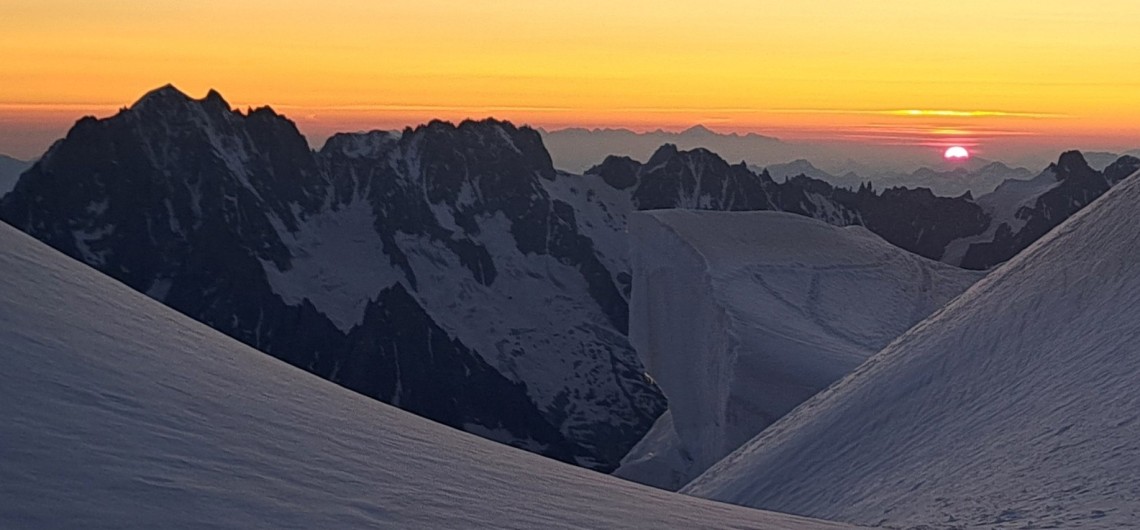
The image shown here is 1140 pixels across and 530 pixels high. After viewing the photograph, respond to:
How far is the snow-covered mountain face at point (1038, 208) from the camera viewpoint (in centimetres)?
13562

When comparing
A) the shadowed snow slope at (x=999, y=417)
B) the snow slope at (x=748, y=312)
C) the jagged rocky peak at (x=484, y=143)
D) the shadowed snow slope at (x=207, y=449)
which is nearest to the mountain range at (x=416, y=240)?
the jagged rocky peak at (x=484, y=143)

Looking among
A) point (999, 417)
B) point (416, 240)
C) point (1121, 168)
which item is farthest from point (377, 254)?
point (999, 417)

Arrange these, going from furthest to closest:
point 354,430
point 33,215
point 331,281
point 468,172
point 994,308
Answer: point 468,172, point 331,281, point 33,215, point 994,308, point 354,430

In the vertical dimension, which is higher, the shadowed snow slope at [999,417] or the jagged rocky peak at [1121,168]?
A: the jagged rocky peak at [1121,168]

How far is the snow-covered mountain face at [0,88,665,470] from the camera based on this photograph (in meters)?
149

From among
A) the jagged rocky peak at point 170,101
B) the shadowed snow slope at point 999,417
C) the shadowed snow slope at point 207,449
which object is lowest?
the jagged rocky peak at point 170,101

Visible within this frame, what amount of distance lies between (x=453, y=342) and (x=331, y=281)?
23905 mm

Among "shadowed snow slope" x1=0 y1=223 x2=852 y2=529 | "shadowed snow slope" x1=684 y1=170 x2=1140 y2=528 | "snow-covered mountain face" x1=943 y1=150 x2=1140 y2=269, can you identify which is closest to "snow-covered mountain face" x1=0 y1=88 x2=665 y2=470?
"snow-covered mountain face" x1=943 y1=150 x2=1140 y2=269

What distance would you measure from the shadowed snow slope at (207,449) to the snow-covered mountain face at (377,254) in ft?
401

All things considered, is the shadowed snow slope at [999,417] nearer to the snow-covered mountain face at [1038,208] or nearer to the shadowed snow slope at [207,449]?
the shadowed snow slope at [207,449]

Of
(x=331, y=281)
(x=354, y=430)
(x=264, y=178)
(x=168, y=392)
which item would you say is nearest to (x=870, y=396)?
(x=354, y=430)

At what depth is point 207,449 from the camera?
545cm

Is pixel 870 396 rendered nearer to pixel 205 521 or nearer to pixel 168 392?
pixel 168 392

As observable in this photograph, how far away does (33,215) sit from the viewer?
509 feet
